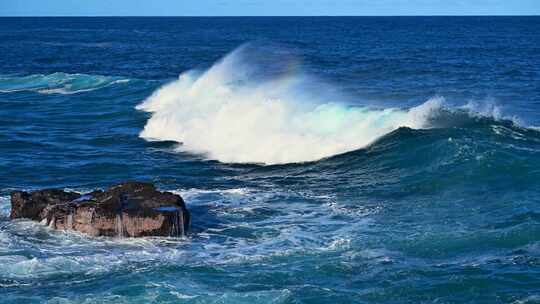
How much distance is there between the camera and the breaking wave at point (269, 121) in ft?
84.3

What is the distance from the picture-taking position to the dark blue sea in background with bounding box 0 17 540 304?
13.6 m

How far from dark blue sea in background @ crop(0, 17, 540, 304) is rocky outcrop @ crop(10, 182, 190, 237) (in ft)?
0.94

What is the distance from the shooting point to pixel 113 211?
16266 millimetres

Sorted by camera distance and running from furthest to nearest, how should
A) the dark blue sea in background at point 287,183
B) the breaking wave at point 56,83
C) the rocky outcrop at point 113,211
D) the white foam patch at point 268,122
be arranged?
1. the breaking wave at point 56,83
2. the white foam patch at point 268,122
3. the rocky outcrop at point 113,211
4. the dark blue sea in background at point 287,183

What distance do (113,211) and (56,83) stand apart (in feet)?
108

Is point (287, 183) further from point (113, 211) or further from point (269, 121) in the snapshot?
point (269, 121)

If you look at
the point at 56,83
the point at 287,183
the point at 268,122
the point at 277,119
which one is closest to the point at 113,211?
the point at 287,183

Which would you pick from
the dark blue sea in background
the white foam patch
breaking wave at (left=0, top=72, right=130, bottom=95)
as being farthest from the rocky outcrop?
breaking wave at (left=0, top=72, right=130, bottom=95)

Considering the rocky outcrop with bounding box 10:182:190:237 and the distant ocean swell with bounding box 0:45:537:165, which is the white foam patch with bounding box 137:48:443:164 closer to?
the distant ocean swell with bounding box 0:45:537:165

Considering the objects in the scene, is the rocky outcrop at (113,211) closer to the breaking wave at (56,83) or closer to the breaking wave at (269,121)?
the breaking wave at (269,121)

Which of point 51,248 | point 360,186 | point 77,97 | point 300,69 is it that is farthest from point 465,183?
point 300,69

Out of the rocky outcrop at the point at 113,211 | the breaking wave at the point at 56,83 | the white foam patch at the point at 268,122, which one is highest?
the breaking wave at the point at 56,83

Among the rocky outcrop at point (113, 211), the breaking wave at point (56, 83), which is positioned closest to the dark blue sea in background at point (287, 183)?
the rocky outcrop at point (113, 211)

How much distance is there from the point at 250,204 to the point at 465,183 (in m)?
5.24
